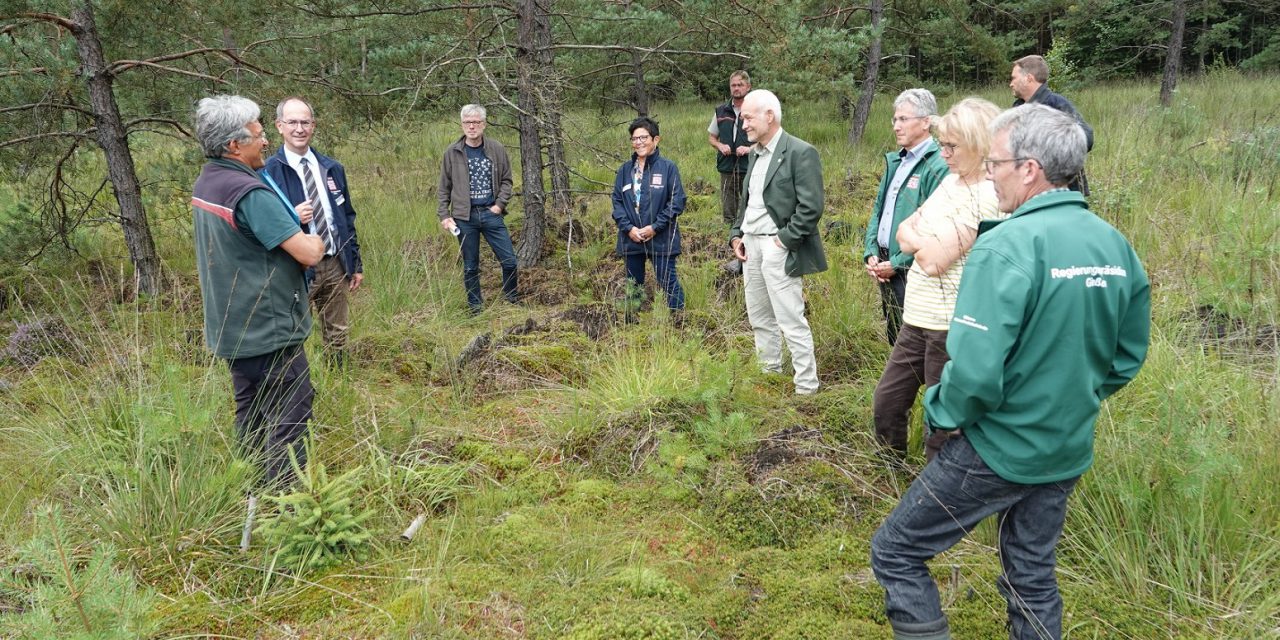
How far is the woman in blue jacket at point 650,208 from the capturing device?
19.8 feet

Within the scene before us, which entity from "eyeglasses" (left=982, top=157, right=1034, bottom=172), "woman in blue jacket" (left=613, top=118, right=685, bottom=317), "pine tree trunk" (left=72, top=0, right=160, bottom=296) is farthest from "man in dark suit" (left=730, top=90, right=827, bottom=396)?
"pine tree trunk" (left=72, top=0, right=160, bottom=296)

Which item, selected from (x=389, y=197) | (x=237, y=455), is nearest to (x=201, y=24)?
(x=389, y=197)

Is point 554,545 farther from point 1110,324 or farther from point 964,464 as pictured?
point 1110,324

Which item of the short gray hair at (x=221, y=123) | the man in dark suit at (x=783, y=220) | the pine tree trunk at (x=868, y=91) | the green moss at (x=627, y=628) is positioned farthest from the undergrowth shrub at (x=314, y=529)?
the pine tree trunk at (x=868, y=91)

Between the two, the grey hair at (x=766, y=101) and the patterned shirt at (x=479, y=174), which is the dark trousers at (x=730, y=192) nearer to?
the patterned shirt at (x=479, y=174)

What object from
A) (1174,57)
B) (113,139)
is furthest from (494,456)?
(1174,57)

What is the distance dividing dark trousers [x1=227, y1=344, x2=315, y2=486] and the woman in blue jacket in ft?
9.74

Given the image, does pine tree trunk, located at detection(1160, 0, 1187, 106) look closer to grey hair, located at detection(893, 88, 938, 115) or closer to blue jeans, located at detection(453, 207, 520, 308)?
grey hair, located at detection(893, 88, 938, 115)

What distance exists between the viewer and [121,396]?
347cm

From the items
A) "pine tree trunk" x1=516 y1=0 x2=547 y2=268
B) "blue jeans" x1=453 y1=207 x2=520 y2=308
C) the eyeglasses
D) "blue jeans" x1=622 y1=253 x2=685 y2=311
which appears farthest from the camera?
"pine tree trunk" x1=516 y1=0 x2=547 y2=268

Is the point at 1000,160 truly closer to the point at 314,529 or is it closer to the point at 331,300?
the point at 314,529

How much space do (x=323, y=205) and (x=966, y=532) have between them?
4.25 m

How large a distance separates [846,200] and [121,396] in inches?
308

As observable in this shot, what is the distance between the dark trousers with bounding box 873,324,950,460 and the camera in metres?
3.11
